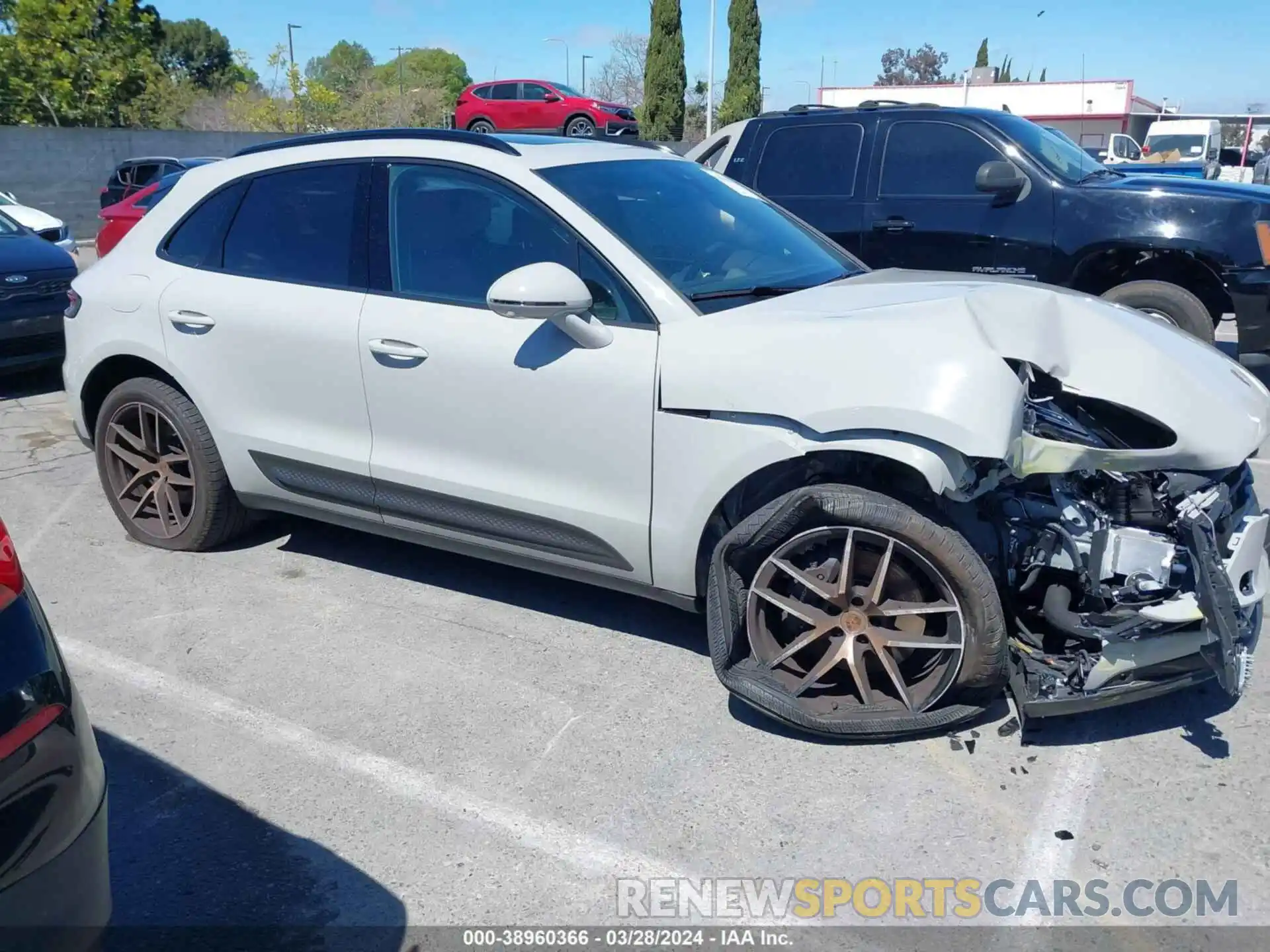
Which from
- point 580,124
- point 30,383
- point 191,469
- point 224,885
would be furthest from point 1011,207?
point 580,124

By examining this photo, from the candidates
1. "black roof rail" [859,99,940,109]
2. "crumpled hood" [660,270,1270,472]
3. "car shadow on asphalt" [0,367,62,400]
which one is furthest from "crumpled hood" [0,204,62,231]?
"crumpled hood" [660,270,1270,472]

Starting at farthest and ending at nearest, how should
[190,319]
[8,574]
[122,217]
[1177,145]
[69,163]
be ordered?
1. [1177,145]
2. [69,163]
3. [122,217]
4. [190,319]
5. [8,574]

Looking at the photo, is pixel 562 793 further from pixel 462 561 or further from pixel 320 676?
pixel 462 561

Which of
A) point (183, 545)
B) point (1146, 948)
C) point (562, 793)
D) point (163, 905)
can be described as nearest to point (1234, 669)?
point (1146, 948)

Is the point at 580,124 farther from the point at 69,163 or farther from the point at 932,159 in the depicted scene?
the point at 932,159

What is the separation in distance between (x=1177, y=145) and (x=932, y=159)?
27.4 metres

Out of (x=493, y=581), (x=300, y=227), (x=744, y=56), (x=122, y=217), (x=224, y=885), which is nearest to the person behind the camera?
(x=224, y=885)

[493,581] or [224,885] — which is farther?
[493,581]

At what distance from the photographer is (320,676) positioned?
3.84 metres

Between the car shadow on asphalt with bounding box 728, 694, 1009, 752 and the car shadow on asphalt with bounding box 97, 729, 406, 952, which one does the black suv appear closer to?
the car shadow on asphalt with bounding box 97, 729, 406, 952

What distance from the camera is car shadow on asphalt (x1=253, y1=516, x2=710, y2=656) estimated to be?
4223 millimetres

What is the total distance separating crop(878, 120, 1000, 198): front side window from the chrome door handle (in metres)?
4.81

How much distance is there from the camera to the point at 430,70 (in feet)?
302

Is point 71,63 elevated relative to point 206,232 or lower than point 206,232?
elevated
